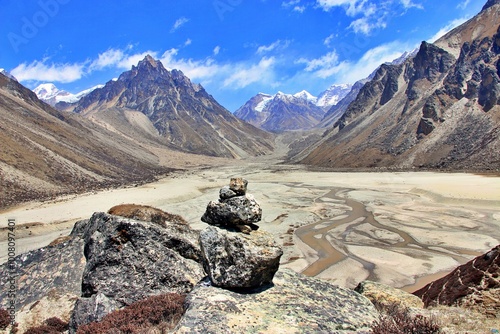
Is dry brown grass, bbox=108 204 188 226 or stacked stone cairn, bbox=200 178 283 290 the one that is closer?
stacked stone cairn, bbox=200 178 283 290

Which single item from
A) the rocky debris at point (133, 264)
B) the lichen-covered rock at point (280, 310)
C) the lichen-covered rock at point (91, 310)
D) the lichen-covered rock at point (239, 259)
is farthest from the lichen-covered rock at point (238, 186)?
the lichen-covered rock at point (91, 310)

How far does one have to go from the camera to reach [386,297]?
28.2 ft

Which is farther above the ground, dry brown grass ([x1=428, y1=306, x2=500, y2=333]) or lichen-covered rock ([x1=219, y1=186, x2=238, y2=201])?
lichen-covered rock ([x1=219, y1=186, x2=238, y2=201])

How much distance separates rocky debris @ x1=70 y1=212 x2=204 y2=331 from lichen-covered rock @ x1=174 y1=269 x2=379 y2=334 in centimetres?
221

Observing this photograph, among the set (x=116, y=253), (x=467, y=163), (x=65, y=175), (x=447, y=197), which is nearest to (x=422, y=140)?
(x=467, y=163)

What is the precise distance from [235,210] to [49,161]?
69695 mm

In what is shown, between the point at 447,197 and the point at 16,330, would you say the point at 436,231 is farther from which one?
the point at 16,330

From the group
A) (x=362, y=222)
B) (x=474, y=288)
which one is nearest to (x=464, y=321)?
(x=474, y=288)

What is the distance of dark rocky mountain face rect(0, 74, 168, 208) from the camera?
5153 cm

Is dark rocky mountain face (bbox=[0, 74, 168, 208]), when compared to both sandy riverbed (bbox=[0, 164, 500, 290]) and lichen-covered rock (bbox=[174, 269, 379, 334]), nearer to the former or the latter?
sandy riverbed (bbox=[0, 164, 500, 290])

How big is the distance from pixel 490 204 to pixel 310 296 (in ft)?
120

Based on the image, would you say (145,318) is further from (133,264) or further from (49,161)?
(49,161)

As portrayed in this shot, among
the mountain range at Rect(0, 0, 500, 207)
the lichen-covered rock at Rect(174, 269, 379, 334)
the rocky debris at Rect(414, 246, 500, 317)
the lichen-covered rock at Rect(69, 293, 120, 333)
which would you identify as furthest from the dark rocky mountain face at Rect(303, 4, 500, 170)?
the lichen-covered rock at Rect(69, 293, 120, 333)

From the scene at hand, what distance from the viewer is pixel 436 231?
26438mm
